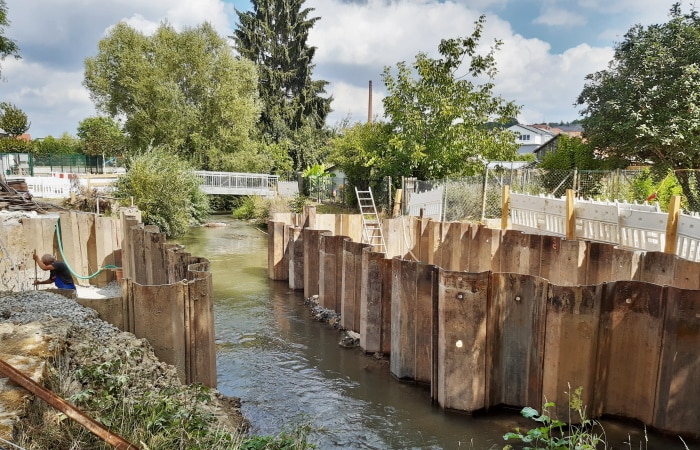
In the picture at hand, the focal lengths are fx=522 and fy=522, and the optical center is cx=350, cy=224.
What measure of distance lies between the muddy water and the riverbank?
63.0 inches

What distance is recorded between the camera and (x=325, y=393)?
7945mm

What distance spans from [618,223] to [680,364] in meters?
4.87

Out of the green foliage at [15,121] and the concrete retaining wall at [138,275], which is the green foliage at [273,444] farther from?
the green foliage at [15,121]

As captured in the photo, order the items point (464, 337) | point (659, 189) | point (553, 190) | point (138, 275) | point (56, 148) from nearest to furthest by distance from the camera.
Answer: point (464, 337) < point (138, 275) < point (659, 189) < point (553, 190) < point (56, 148)

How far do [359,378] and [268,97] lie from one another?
4092cm

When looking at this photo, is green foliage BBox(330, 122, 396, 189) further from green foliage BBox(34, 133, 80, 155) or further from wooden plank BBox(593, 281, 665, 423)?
green foliage BBox(34, 133, 80, 155)

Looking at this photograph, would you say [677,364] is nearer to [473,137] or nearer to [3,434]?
[3,434]

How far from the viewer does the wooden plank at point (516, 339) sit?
6.58 meters

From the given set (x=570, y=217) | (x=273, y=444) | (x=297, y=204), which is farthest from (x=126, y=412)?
(x=297, y=204)

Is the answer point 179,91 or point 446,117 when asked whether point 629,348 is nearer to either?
point 446,117

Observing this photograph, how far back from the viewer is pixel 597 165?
24.8m

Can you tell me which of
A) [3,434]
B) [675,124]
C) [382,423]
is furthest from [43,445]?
[675,124]

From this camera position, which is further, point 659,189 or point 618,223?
point 659,189

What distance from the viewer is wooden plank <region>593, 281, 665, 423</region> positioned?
623cm
